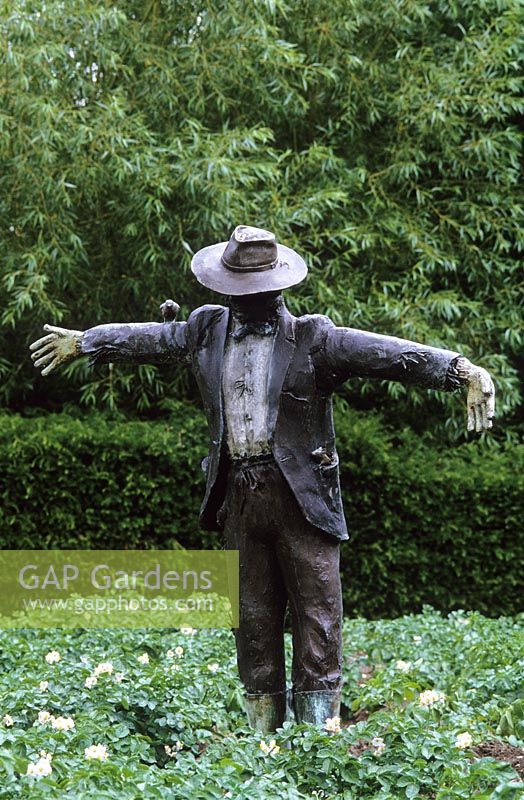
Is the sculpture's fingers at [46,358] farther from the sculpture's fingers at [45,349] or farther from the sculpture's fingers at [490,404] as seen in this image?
the sculpture's fingers at [490,404]

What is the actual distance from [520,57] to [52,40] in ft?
11.6

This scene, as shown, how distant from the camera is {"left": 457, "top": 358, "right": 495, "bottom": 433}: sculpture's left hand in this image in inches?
139

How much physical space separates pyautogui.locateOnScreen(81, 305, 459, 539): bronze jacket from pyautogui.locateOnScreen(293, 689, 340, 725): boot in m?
0.57

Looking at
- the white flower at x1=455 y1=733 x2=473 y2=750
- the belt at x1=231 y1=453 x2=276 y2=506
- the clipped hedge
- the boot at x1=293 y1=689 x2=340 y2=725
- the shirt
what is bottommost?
the clipped hedge

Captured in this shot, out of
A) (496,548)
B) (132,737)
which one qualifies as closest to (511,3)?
(496,548)

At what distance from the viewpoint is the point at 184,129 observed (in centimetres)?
765

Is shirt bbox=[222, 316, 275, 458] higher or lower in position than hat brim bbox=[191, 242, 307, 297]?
lower

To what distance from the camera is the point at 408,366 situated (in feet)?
12.3

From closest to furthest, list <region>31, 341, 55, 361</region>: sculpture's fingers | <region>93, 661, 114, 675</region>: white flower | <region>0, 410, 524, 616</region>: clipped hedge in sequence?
1. <region>31, 341, 55, 361</region>: sculpture's fingers
2. <region>93, 661, 114, 675</region>: white flower
3. <region>0, 410, 524, 616</region>: clipped hedge

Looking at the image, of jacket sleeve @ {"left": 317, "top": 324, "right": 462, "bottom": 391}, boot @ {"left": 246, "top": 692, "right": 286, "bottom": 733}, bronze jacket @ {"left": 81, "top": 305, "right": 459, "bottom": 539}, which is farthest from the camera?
boot @ {"left": 246, "top": 692, "right": 286, "bottom": 733}

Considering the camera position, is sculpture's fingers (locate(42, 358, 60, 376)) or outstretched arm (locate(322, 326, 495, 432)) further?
sculpture's fingers (locate(42, 358, 60, 376))

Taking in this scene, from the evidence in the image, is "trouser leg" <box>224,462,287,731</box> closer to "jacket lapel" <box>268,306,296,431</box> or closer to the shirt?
the shirt

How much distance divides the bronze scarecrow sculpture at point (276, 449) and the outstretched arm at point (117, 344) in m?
0.06

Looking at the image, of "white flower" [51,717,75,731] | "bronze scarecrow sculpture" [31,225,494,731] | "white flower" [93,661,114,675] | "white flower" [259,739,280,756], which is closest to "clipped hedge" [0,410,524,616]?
"white flower" [93,661,114,675]
